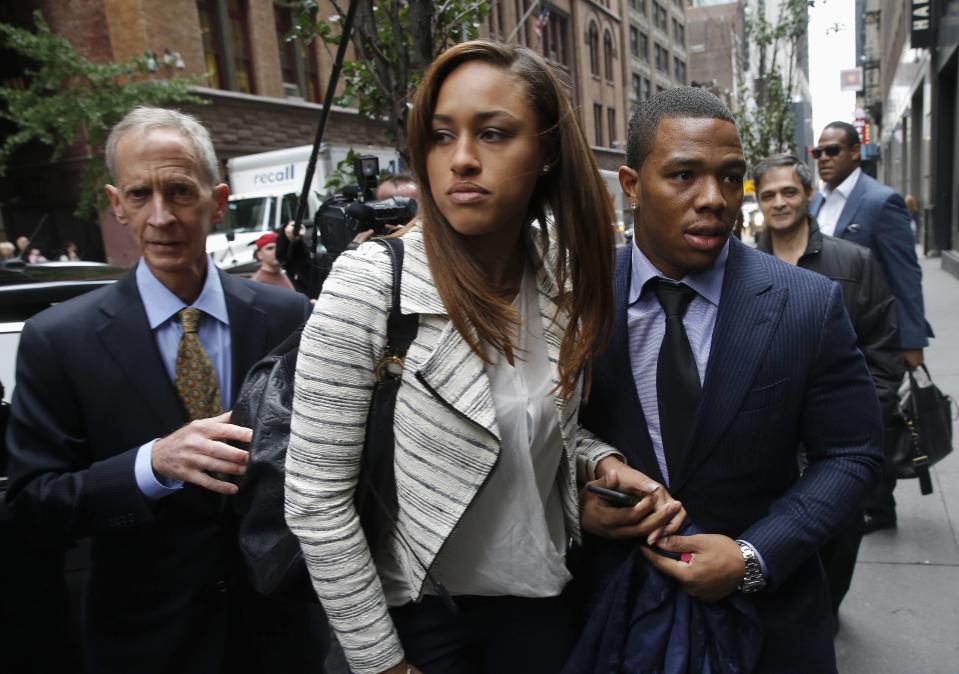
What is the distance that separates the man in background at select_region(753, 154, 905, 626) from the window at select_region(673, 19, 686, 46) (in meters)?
62.9

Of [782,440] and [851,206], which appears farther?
[851,206]

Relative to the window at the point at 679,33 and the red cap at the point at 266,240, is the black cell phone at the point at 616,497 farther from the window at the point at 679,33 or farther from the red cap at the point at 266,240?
the window at the point at 679,33

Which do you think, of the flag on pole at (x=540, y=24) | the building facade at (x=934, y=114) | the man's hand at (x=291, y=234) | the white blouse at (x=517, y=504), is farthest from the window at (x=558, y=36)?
the white blouse at (x=517, y=504)

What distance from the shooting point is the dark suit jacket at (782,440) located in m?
1.61

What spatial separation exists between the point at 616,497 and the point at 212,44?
2250 centimetres

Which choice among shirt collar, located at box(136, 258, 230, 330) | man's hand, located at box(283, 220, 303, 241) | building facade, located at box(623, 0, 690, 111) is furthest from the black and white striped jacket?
building facade, located at box(623, 0, 690, 111)

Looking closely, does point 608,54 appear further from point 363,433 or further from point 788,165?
point 363,433

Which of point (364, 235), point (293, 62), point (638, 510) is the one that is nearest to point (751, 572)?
point (638, 510)

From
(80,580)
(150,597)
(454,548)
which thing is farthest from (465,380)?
(80,580)

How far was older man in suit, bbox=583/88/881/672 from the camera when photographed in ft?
5.27

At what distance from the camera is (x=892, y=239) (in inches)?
166

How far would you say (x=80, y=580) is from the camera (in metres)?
2.20

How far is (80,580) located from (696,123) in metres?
2.15

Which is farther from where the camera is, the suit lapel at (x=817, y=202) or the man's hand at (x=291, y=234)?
the suit lapel at (x=817, y=202)
